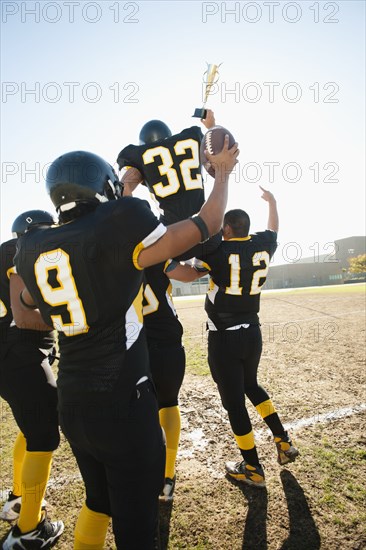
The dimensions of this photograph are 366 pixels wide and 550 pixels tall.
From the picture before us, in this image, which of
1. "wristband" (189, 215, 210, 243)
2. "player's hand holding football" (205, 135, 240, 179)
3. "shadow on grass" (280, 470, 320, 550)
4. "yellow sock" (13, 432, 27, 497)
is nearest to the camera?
"wristband" (189, 215, 210, 243)

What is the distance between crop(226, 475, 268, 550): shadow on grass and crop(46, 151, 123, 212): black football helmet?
2914mm

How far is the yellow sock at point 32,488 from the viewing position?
2.75 meters

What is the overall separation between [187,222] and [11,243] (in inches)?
73.5

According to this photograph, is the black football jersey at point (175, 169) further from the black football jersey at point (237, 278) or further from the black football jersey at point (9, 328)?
the black football jersey at point (9, 328)

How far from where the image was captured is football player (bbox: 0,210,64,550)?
2.78 metres

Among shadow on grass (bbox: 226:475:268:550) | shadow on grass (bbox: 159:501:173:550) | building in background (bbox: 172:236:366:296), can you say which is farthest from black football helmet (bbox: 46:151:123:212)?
building in background (bbox: 172:236:366:296)

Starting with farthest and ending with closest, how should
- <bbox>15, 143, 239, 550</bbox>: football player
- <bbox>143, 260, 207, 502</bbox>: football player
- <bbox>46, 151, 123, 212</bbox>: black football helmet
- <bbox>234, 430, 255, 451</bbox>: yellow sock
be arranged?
<bbox>234, 430, 255, 451</bbox>: yellow sock → <bbox>143, 260, 207, 502</bbox>: football player → <bbox>46, 151, 123, 212</bbox>: black football helmet → <bbox>15, 143, 239, 550</bbox>: football player

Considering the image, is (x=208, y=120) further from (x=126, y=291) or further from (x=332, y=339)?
(x=332, y=339)

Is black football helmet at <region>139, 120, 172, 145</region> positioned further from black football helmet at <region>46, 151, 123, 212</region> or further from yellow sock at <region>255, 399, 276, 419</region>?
yellow sock at <region>255, 399, 276, 419</region>

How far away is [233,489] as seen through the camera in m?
3.39

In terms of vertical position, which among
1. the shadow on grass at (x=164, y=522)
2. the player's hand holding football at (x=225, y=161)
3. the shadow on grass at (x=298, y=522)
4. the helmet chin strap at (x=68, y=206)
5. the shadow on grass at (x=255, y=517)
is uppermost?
the player's hand holding football at (x=225, y=161)

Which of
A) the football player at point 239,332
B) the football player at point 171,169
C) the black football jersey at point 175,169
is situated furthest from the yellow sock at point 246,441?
the black football jersey at point 175,169

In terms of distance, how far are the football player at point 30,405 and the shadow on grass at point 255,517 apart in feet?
5.40

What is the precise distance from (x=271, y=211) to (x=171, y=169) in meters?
1.59
